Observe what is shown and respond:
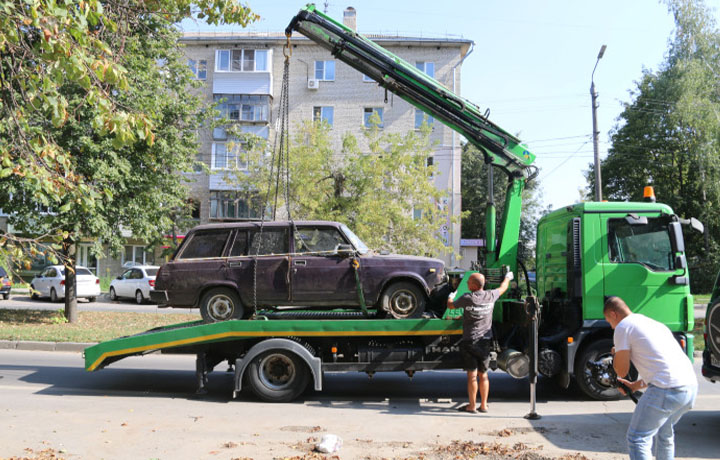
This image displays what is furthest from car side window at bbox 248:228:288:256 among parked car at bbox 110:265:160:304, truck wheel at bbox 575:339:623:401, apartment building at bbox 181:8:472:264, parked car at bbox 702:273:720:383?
apartment building at bbox 181:8:472:264

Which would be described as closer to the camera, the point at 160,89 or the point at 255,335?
the point at 255,335

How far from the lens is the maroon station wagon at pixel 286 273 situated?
8375 mm

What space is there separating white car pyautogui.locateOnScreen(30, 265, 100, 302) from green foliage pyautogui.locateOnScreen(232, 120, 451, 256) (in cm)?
873

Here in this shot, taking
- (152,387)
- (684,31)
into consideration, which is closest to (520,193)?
(152,387)

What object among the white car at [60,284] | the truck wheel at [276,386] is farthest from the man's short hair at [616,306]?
the white car at [60,284]

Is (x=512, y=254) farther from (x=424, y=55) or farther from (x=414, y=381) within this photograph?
(x=424, y=55)

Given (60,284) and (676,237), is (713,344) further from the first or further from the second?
(60,284)

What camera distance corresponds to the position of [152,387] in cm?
904

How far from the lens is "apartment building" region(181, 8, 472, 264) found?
38188 mm

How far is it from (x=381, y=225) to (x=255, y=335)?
1847 centimetres

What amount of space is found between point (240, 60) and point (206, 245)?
3270 centimetres

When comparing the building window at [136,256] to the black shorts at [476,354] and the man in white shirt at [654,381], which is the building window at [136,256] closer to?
the black shorts at [476,354]

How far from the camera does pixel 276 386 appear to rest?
7.98m

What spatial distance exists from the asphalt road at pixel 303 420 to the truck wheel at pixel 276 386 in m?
0.22
